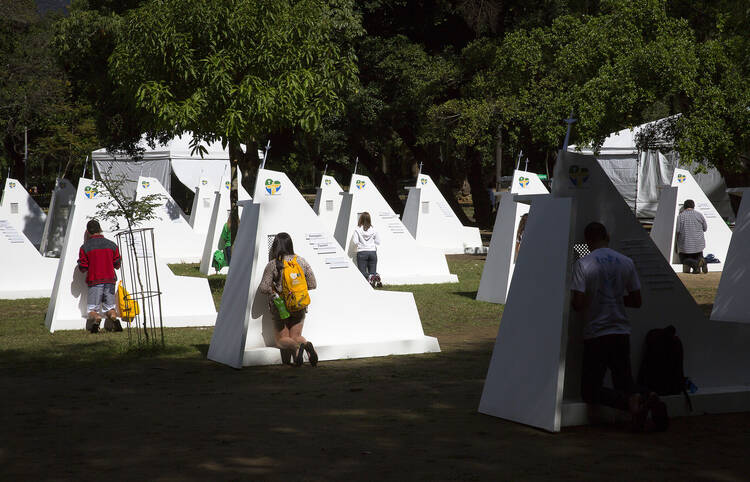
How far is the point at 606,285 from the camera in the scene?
6.24 meters

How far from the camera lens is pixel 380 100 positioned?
30125 millimetres

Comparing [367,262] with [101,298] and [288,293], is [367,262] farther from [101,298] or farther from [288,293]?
[288,293]

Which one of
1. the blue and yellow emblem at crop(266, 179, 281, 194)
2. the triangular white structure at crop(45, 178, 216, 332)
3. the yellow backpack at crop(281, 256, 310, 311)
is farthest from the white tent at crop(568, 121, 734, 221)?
the yellow backpack at crop(281, 256, 310, 311)

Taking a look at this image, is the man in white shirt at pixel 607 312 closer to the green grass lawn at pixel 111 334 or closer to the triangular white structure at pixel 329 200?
the green grass lawn at pixel 111 334

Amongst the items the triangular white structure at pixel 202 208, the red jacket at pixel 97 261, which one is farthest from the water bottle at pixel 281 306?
the triangular white structure at pixel 202 208

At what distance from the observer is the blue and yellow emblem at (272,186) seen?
31.6 feet

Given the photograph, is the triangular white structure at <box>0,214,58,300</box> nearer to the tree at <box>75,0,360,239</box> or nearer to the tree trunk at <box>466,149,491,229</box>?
the tree at <box>75,0,360,239</box>

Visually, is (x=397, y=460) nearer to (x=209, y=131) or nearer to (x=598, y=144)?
(x=209, y=131)

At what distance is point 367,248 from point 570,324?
10.3m

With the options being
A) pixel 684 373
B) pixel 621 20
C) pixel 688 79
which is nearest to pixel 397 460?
pixel 684 373

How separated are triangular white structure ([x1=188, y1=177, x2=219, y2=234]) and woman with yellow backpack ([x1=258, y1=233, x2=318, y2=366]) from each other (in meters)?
16.7

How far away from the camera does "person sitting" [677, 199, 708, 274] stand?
63.1ft

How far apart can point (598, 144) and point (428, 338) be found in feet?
39.2

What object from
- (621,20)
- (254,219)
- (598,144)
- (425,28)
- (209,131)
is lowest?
(254,219)
